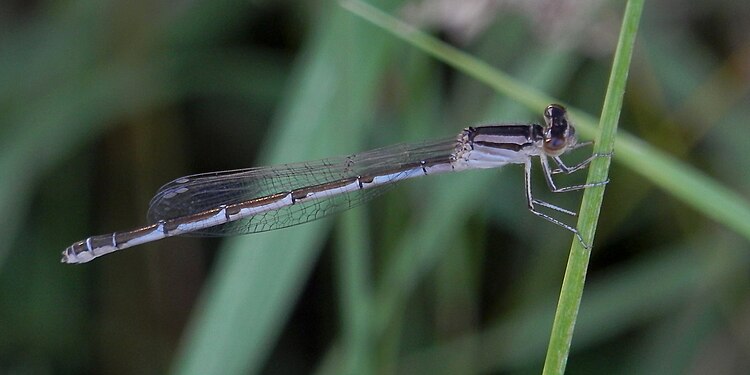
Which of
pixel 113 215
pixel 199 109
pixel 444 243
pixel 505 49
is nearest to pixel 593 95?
pixel 505 49

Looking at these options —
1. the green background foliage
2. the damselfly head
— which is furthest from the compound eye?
the green background foliage

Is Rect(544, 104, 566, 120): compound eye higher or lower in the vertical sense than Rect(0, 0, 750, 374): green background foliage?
lower

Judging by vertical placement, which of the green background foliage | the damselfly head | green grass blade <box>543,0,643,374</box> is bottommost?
green grass blade <box>543,0,643,374</box>

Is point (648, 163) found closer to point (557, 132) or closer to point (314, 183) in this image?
point (557, 132)

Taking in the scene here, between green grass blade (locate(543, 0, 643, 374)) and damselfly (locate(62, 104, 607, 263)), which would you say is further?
damselfly (locate(62, 104, 607, 263))

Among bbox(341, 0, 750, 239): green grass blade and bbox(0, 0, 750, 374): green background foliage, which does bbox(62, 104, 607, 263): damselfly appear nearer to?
bbox(0, 0, 750, 374): green background foliage

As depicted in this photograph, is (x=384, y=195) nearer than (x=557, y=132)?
No

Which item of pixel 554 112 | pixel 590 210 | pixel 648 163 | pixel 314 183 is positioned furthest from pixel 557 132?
pixel 590 210

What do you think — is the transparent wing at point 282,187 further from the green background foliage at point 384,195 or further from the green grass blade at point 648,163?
the green grass blade at point 648,163
